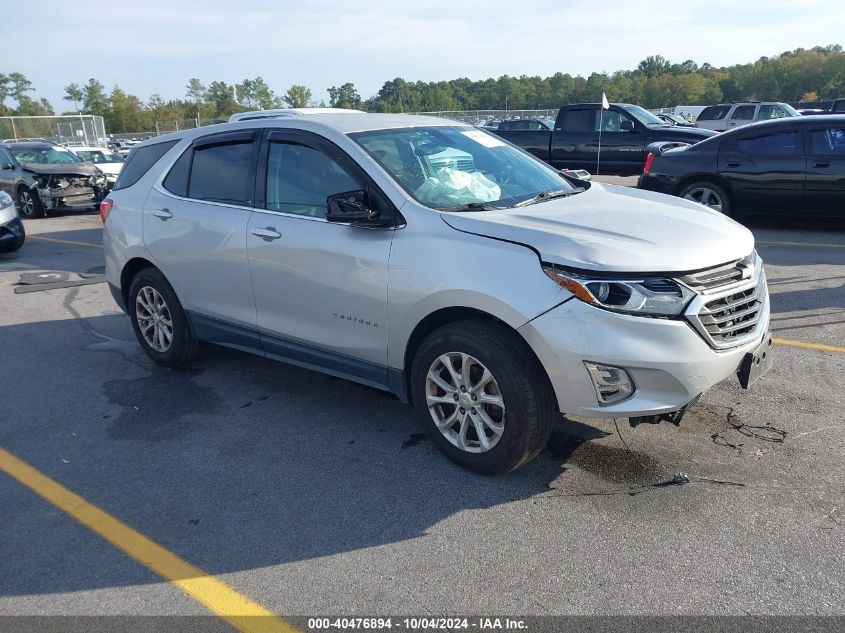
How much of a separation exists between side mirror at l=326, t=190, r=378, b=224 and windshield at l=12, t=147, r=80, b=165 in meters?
14.9

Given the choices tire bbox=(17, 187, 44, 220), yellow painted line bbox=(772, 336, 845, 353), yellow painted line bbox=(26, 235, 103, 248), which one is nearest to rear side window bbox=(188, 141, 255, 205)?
yellow painted line bbox=(772, 336, 845, 353)

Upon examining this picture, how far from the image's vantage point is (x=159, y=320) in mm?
5523

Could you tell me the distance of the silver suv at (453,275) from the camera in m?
3.25

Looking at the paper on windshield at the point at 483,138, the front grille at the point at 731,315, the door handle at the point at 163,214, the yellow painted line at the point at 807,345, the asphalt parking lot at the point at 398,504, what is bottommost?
the asphalt parking lot at the point at 398,504

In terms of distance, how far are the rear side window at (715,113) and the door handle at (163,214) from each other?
2675cm

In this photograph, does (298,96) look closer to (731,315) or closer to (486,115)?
(486,115)

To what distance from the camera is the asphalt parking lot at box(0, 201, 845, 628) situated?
9.38 feet

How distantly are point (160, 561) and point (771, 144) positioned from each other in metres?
9.77

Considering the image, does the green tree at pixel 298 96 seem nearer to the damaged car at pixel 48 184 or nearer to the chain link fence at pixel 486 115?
the chain link fence at pixel 486 115

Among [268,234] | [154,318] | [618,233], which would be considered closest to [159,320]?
[154,318]

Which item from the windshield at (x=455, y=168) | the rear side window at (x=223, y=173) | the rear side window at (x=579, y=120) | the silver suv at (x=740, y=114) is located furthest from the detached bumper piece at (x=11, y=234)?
the silver suv at (x=740, y=114)

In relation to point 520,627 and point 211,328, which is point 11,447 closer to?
point 211,328

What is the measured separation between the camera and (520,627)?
8.69 feet

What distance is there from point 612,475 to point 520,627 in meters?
1.26
